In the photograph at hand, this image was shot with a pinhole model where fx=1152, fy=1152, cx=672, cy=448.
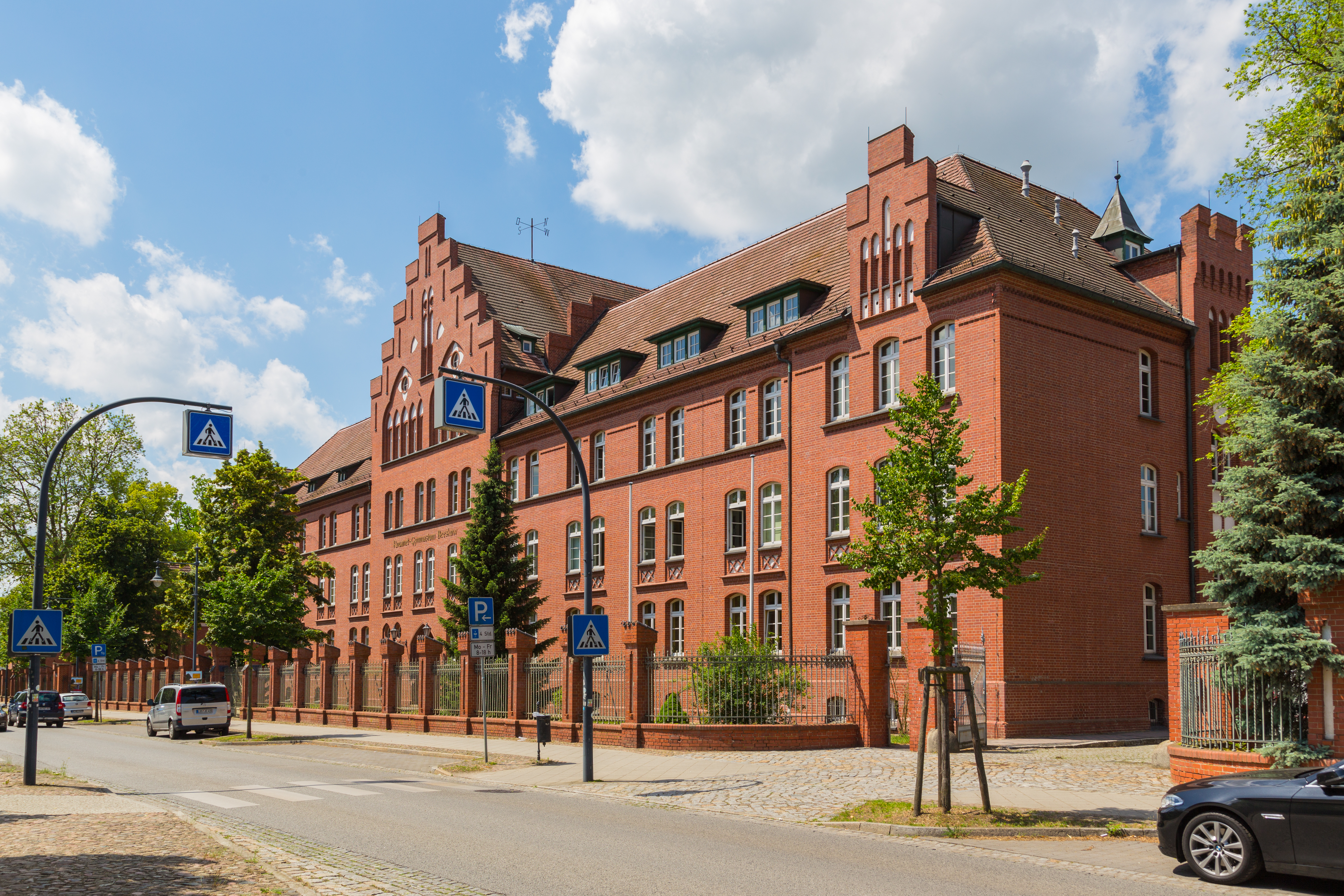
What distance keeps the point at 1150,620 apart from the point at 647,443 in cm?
1692

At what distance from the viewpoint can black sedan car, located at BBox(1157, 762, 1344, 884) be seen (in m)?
8.98

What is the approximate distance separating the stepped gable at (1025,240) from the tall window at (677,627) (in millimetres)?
13306

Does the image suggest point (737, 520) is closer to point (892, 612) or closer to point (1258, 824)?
point (892, 612)

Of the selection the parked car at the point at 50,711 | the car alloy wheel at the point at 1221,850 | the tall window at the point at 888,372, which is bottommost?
the parked car at the point at 50,711

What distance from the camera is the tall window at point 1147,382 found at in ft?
99.1

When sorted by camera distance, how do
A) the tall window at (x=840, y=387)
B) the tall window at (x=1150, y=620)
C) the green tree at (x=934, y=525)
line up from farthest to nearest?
the tall window at (x=840, y=387), the tall window at (x=1150, y=620), the green tree at (x=934, y=525)

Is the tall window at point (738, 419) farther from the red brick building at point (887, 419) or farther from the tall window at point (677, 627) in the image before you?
the tall window at point (677, 627)

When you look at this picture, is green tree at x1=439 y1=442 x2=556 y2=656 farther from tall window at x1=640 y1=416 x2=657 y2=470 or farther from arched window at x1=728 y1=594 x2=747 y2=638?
arched window at x1=728 y1=594 x2=747 y2=638

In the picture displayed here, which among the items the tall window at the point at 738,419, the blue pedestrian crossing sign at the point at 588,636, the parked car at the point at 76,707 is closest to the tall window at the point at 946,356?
the tall window at the point at 738,419

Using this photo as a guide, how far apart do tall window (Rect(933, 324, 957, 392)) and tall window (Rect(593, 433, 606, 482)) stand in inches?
603

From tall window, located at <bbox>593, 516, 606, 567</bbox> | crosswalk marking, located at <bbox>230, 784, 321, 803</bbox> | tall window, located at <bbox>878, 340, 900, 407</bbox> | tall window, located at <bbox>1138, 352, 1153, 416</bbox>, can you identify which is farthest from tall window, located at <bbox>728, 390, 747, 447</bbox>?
crosswalk marking, located at <bbox>230, 784, 321, 803</bbox>

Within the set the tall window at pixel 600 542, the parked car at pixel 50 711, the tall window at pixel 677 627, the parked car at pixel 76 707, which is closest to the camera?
the tall window at pixel 677 627

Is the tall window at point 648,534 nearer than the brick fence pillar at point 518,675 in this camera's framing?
No

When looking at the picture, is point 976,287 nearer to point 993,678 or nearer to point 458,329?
point 993,678
